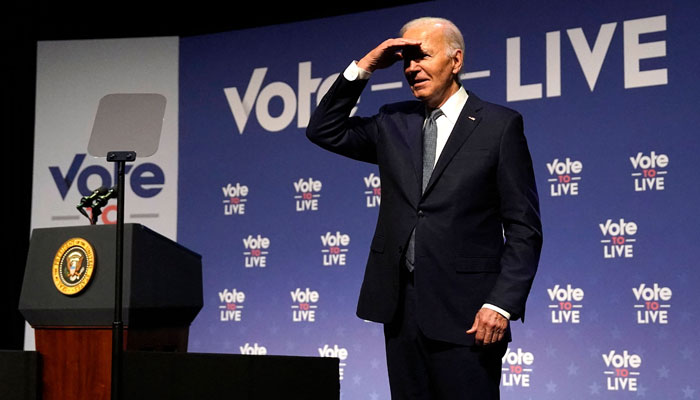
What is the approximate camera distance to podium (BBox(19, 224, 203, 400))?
207 centimetres

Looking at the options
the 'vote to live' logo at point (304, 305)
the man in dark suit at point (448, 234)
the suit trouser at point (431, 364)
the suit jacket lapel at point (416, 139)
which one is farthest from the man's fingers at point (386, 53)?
the 'vote to live' logo at point (304, 305)

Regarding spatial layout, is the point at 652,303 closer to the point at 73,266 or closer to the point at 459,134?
the point at 459,134

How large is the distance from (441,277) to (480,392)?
0.28 m

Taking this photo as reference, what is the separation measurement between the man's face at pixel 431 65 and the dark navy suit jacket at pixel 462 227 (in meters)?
0.09

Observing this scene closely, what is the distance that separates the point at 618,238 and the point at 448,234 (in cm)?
203

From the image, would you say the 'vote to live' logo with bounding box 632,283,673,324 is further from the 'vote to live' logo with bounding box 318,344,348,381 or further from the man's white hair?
the man's white hair

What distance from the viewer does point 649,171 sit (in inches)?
147

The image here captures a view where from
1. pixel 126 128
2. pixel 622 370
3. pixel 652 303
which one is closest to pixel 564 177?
pixel 652 303

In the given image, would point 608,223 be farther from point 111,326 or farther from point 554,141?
point 111,326

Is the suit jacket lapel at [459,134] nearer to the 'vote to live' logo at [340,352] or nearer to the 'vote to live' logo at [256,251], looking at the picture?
the 'vote to live' logo at [340,352]

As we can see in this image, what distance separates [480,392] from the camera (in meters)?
1.92

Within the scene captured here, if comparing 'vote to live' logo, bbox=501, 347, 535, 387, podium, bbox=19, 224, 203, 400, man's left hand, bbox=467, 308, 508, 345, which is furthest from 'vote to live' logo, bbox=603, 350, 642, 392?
podium, bbox=19, 224, 203, 400

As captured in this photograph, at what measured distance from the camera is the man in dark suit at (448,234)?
1940 millimetres

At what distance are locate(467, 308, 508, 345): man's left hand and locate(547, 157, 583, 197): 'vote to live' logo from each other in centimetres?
212
